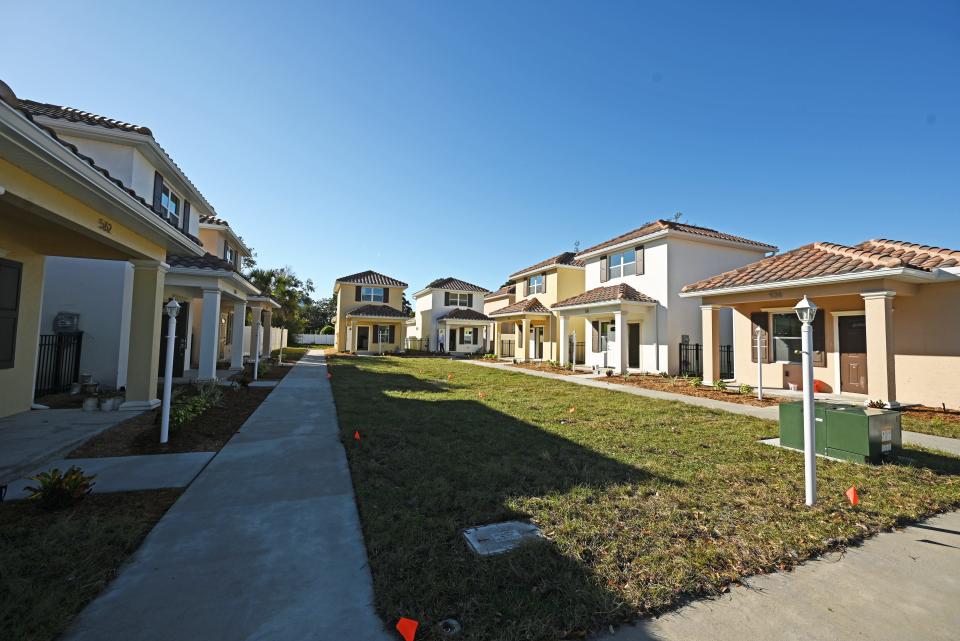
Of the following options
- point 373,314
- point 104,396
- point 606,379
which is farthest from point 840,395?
point 373,314

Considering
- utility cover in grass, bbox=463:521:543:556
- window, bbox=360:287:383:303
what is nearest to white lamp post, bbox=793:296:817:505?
utility cover in grass, bbox=463:521:543:556

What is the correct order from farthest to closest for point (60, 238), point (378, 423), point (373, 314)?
point (373, 314) → point (378, 423) → point (60, 238)

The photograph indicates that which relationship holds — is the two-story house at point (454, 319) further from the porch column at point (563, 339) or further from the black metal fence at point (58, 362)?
the black metal fence at point (58, 362)

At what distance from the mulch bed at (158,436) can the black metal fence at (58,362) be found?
179 inches

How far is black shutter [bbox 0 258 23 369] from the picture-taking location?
6785 mm

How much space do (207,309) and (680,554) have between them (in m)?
13.3

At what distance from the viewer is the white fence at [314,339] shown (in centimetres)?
5816

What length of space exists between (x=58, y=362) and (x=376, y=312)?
23.2 meters

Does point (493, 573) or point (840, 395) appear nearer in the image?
point (493, 573)

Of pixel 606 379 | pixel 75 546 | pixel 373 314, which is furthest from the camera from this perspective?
pixel 373 314

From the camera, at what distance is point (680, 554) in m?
3.27

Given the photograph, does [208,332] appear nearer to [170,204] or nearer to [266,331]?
[170,204]

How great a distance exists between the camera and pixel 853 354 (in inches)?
490

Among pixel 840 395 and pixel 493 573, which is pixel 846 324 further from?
pixel 493 573
